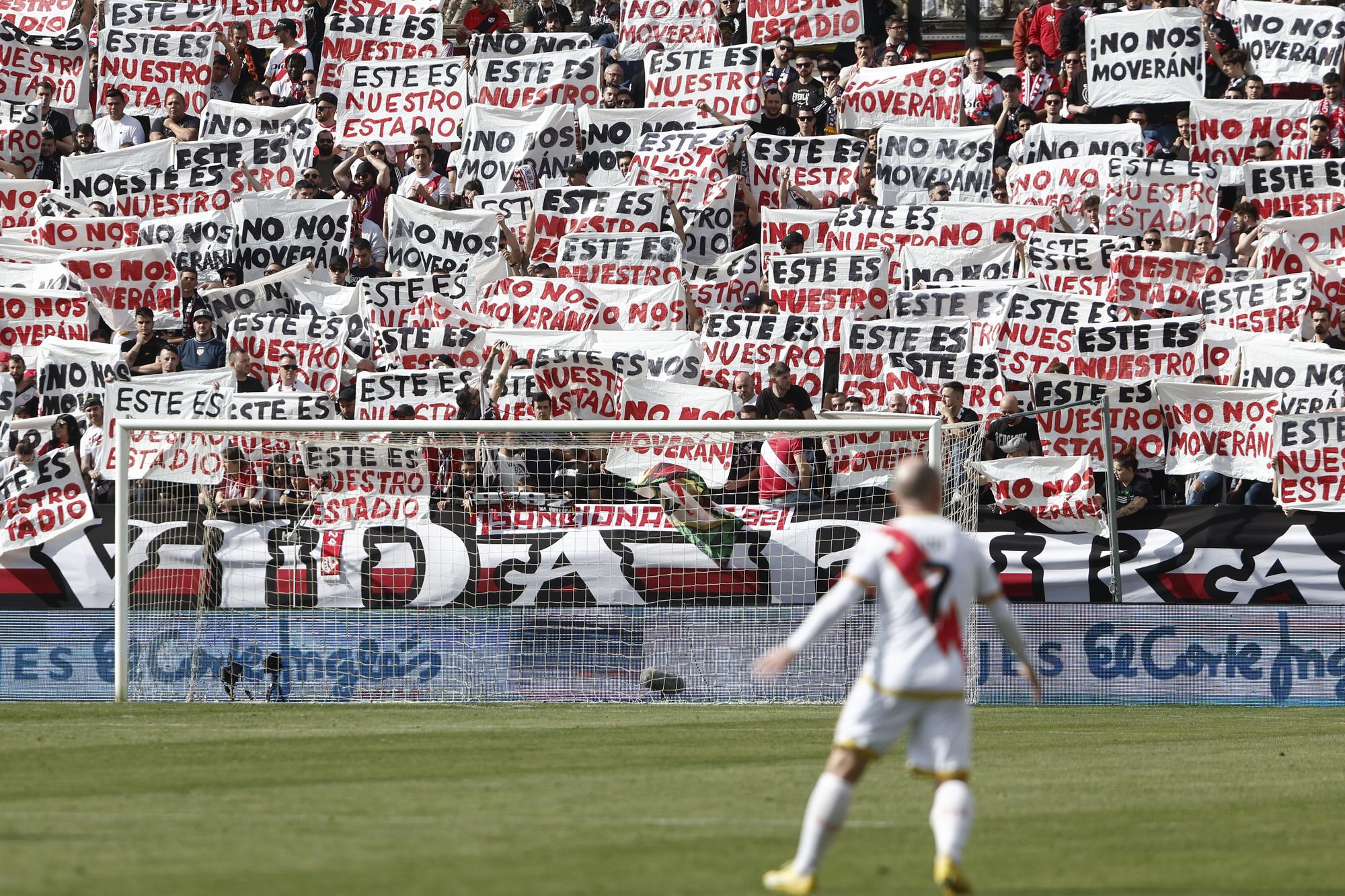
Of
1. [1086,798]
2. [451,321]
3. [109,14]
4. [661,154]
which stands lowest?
[1086,798]

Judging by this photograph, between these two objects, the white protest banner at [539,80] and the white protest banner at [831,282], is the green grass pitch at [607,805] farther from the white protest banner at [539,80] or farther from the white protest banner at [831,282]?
the white protest banner at [539,80]

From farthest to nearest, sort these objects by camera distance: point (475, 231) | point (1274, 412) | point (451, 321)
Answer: point (475, 231), point (451, 321), point (1274, 412)

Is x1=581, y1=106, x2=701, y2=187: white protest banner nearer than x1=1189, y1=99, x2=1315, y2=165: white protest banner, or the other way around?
x1=1189, y1=99, x2=1315, y2=165: white protest banner

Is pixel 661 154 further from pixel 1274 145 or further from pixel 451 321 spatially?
pixel 1274 145

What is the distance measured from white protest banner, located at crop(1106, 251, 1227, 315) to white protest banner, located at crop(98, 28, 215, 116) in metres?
13.2

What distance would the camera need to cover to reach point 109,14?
2680 cm

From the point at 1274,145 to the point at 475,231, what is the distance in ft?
32.6

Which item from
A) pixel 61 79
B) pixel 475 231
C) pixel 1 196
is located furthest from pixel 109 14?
pixel 475 231

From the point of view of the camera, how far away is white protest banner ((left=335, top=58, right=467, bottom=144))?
25578 millimetres

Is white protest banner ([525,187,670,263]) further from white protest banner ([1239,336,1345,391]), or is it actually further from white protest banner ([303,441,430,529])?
white protest banner ([1239,336,1345,391])

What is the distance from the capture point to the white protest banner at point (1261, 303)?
2052 centimetres

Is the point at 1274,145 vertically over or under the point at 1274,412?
over

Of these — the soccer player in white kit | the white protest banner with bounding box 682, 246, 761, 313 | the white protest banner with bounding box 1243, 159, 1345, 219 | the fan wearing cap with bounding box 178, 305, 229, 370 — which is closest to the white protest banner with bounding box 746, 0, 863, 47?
the white protest banner with bounding box 682, 246, 761, 313

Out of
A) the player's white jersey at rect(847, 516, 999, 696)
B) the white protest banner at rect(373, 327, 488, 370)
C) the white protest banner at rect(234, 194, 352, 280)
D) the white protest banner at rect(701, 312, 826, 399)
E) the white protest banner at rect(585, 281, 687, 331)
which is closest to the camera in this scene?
the player's white jersey at rect(847, 516, 999, 696)
